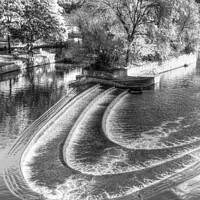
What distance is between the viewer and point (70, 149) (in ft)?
73.4

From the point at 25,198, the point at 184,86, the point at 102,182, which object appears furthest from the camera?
the point at 184,86

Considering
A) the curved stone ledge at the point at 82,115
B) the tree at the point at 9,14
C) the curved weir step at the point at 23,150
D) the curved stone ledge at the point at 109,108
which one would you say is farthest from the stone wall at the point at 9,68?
the curved stone ledge at the point at 109,108

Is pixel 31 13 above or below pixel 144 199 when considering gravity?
above

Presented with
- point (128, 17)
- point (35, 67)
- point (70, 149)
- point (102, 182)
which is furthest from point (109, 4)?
point (102, 182)

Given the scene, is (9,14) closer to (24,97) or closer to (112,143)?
(24,97)

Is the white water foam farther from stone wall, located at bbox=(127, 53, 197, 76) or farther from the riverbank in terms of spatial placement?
stone wall, located at bbox=(127, 53, 197, 76)

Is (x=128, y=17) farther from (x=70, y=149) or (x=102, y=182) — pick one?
(x=102, y=182)

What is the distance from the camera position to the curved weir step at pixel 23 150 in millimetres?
16906

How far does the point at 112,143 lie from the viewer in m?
23.5

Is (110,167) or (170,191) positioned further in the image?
(110,167)

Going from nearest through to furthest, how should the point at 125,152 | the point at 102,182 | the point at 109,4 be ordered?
the point at 102,182 → the point at 125,152 → the point at 109,4

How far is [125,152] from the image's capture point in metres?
22.0

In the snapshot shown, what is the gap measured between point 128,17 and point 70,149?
121ft

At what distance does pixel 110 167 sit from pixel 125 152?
99.7 inches
